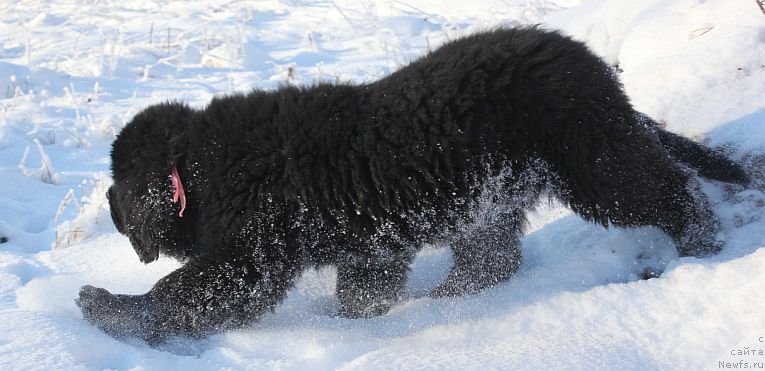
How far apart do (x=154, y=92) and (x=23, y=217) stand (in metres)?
2.65

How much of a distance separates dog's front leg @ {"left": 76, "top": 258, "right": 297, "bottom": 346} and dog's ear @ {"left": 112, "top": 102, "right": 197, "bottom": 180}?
552mm

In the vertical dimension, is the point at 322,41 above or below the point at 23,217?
above

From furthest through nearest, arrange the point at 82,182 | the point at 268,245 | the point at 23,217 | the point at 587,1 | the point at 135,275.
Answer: the point at 587,1 < the point at 82,182 < the point at 23,217 < the point at 135,275 < the point at 268,245

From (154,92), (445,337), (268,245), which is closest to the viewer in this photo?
(445,337)

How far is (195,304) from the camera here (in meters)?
2.97

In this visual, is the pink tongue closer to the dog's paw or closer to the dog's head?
the dog's head

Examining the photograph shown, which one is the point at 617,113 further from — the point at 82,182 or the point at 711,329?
the point at 82,182

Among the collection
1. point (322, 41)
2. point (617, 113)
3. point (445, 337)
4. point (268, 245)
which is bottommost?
point (445, 337)

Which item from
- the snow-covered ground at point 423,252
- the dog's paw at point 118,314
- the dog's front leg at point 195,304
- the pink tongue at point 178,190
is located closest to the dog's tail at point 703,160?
the snow-covered ground at point 423,252

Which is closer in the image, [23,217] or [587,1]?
[23,217]

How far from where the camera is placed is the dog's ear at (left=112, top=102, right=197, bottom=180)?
3170mm

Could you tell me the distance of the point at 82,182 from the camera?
530cm

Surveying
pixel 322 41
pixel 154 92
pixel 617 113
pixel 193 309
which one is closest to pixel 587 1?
pixel 322 41

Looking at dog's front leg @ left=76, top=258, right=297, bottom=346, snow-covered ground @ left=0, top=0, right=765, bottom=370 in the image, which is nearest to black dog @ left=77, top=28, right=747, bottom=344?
dog's front leg @ left=76, top=258, right=297, bottom=346
